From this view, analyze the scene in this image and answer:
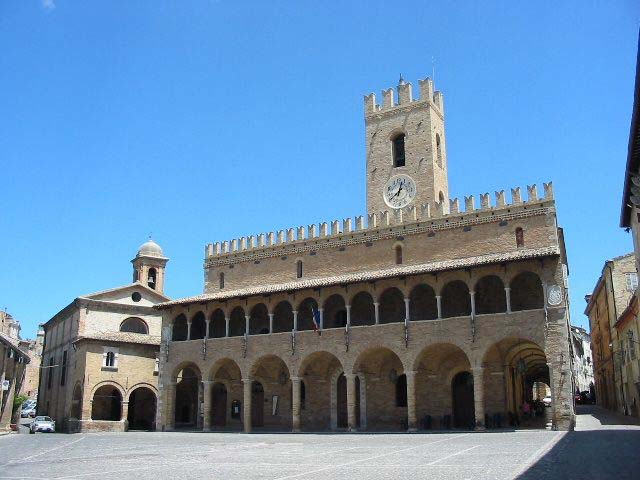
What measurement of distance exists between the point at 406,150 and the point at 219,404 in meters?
17.1

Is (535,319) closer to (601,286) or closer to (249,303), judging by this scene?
(249,303)

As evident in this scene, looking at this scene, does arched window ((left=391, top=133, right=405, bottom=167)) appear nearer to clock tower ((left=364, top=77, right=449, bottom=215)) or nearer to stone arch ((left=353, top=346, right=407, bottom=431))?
clock tower ((left=364, top=77, right=449, bottom=215))

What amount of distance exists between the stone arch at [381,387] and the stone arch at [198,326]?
419 inches

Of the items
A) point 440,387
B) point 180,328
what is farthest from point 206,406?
point 440,387

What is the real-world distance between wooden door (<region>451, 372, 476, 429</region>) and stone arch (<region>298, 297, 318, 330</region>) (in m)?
7.55

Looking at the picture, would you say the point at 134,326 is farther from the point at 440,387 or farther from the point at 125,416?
the point at 440,387

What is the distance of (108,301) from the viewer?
4062 cm

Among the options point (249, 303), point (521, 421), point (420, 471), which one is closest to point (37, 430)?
point (249, 303)

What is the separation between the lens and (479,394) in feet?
86.1

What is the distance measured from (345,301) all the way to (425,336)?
4.43 metres

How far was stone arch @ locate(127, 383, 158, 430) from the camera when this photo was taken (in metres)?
40.1

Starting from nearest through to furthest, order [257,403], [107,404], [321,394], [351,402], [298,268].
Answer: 1. [351,402]
2. [321,394]
3. [257,403]
4. [298,268]
5. [107,404]

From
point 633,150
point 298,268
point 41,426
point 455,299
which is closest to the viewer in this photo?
point 633,150

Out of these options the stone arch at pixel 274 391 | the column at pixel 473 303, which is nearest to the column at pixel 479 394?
the column at pixel 473 303
